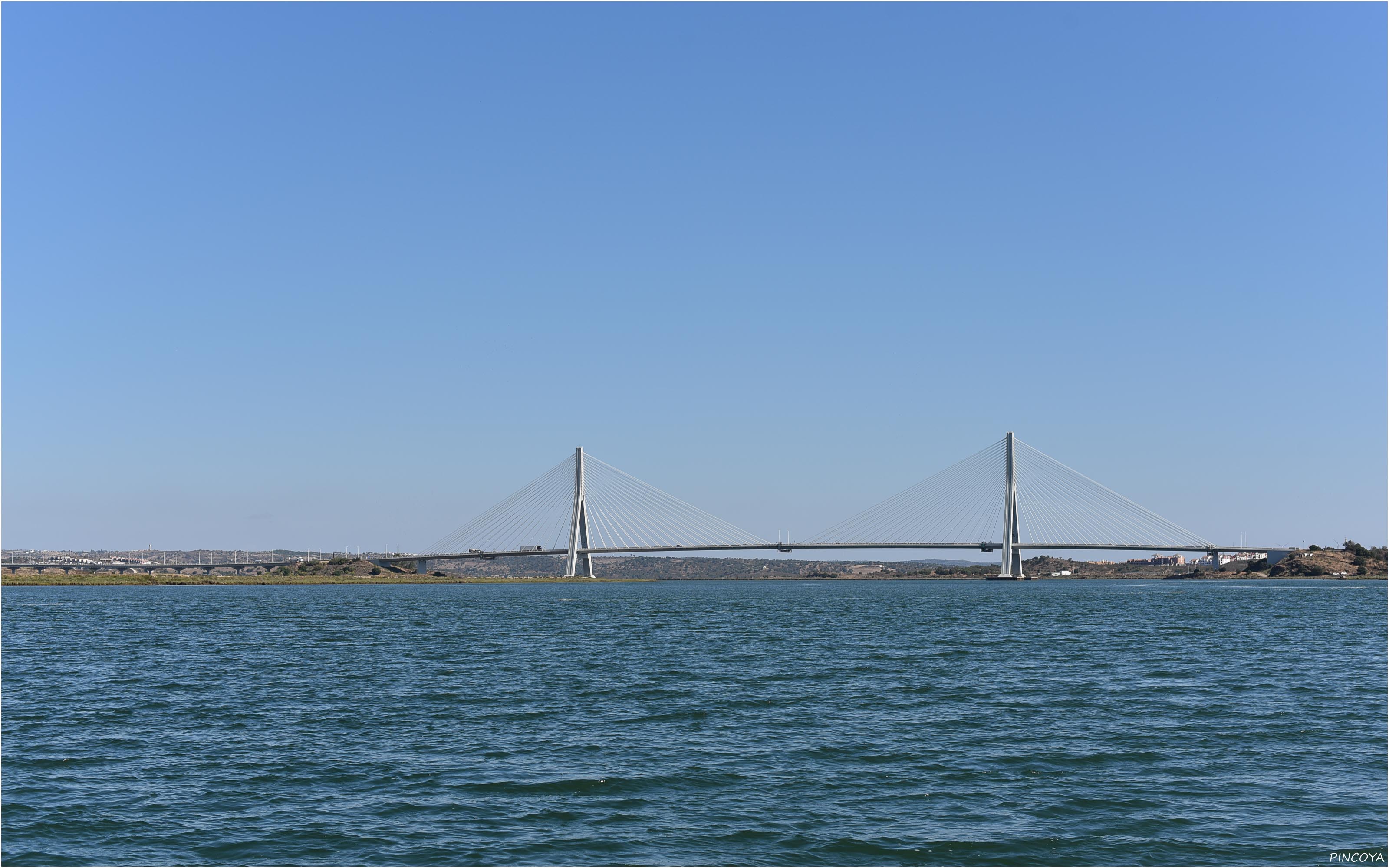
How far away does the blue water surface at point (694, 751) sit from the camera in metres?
16.0

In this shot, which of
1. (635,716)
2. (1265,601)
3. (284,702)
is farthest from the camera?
(1265,601)

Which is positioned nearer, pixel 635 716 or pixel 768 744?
pixel 768 744

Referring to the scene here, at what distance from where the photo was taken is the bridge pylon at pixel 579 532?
587 feet

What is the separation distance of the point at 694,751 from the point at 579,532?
16049 cm

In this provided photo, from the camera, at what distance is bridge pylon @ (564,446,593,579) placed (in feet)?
587

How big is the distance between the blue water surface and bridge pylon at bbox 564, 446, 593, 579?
128745 millimetres

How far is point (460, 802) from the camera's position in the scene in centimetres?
1806

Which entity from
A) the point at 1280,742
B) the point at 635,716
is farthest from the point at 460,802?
the point at 1280,742

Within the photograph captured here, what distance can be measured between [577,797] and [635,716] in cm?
833

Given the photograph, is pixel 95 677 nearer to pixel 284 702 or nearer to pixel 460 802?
pixel 284 702

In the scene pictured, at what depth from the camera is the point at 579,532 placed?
180875 mm

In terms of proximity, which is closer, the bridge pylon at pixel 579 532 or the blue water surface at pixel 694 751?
the blue water surface at pixel 694 751

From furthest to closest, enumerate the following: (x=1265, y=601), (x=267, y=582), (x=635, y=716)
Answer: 1. (x=267, y=582)
2. (x=1265, y=601)
3. (x=635, y=716)

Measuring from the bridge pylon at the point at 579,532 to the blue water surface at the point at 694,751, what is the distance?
422 feet
